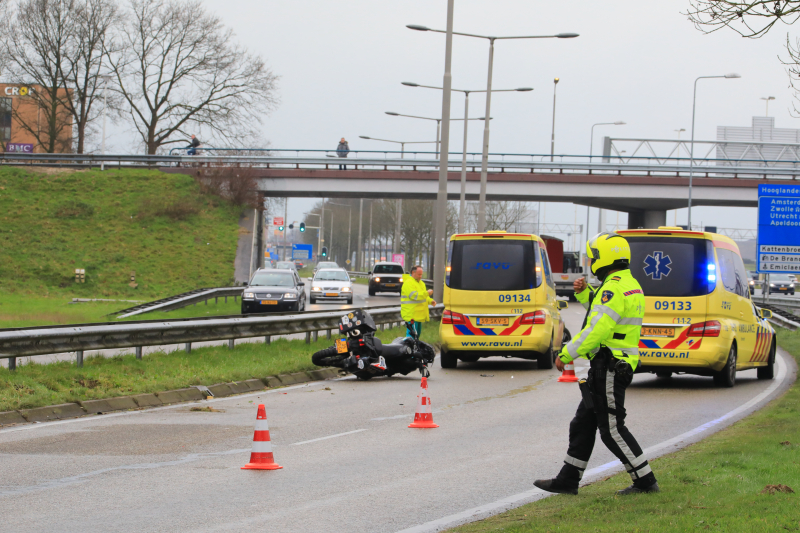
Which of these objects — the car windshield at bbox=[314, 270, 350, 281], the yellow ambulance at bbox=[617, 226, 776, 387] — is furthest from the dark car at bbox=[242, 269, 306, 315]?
the yellow ambulance at bbox=[617, 226, 776, 387]

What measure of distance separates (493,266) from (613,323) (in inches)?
429

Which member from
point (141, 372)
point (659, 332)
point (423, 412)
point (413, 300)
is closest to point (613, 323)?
point (423, 412)

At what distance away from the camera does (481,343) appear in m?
17.5

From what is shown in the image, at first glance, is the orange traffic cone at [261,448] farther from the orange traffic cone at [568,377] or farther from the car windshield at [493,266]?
the car windshield at [493,266]

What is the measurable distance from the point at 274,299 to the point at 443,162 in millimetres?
7336

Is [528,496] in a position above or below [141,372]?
above

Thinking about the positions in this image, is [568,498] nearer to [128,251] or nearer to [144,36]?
[128,251]

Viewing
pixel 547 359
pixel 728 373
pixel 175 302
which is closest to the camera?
pixel 728 373

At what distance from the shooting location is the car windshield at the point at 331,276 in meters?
43.2

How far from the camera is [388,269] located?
172ft

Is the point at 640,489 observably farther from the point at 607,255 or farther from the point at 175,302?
the point at 175,302

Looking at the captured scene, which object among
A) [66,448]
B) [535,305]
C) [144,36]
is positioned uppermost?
[144,36]

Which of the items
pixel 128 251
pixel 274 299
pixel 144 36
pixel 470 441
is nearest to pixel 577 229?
pixel 144 36

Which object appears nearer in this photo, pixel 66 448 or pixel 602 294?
pixel 602 294
